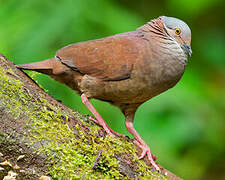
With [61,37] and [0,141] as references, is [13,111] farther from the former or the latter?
[61,37]

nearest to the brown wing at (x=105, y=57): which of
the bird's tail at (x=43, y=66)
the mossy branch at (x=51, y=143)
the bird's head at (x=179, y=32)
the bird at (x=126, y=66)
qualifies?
the bird at (x=126, y=66)

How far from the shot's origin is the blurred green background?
434 cm

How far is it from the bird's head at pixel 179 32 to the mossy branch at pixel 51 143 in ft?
3.98

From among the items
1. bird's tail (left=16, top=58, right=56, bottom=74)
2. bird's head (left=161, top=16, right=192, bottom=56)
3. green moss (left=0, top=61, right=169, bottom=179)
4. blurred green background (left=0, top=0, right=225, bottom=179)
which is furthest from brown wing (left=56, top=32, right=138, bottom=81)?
blurred green background (left=0, top=0, right=225, bottom=179)

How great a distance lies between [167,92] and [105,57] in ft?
5.14

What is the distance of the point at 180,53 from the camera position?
3.52m

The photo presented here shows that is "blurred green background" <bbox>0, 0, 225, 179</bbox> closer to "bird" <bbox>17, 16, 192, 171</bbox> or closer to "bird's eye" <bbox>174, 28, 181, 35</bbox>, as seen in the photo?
"bird" <bbox>17, 16, 192, 171</bbox>

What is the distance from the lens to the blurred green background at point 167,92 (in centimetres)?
434

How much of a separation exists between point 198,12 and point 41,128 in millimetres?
4115

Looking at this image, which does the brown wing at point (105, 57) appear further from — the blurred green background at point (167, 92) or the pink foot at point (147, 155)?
the blurred green background at point (167, 92)

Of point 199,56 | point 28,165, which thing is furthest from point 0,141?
point 199,56

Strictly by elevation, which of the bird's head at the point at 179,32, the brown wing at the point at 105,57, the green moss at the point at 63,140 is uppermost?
the bird's head at the point at 179,32

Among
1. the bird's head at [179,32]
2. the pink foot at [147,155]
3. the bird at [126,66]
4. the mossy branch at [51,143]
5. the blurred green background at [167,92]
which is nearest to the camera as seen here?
the mossy branch at [51,143]

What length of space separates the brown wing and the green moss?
71 cm
